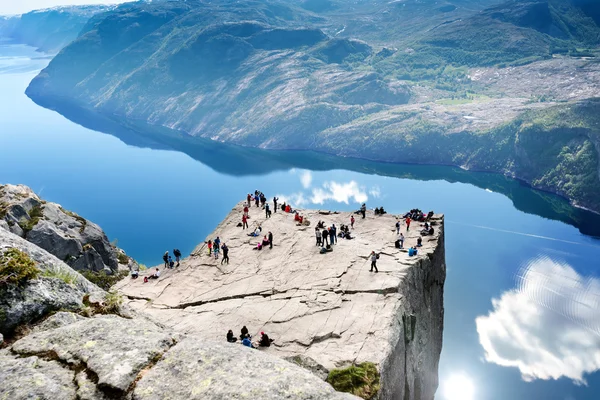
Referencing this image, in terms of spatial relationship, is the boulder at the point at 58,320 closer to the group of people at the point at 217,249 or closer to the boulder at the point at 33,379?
the boulder at the point at 33,379

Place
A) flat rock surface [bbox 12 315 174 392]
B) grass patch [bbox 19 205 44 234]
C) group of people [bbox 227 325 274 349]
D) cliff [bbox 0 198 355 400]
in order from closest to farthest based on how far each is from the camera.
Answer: cliff [bbox 0 198 355 400] < flat rock surface [bbox 12 315 174 392] < group of people [bbox 227 325 274 349] < grass patch [bbox 19 205 44 234]

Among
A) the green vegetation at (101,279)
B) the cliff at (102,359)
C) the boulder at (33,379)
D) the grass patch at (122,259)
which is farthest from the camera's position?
the grass patch at (122,259)

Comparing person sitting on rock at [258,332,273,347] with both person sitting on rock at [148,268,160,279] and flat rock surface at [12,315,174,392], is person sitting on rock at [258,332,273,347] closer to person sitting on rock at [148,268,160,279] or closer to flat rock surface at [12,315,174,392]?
flat rock surface at [12,315,174,392]

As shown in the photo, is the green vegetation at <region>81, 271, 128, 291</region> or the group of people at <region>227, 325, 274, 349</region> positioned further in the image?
the green vegetation at <region>81, 271, 128, 291</region>

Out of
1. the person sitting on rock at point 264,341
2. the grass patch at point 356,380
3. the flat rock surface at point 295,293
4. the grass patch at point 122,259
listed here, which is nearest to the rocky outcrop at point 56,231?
the grass patch at point 122,259

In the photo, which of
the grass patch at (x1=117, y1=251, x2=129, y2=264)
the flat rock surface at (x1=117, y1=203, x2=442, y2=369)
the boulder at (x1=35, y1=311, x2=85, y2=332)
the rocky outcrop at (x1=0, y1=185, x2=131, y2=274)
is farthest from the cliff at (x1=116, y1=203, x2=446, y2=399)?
the grass patch at (x1=117, y1=251, x2=129, y2=264)

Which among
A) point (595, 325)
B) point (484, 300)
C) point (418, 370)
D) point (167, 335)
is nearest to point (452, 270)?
point (484, 300)
